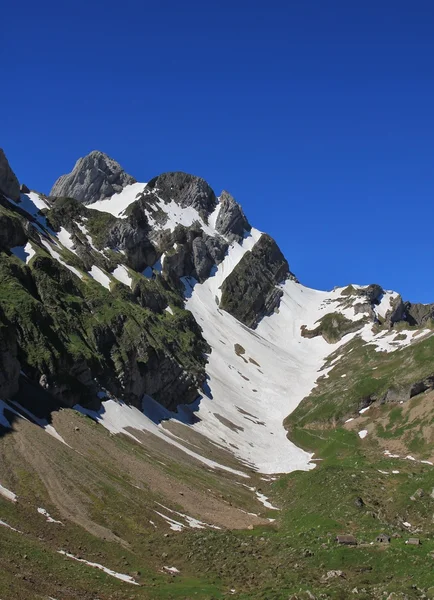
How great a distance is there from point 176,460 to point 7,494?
141 feet

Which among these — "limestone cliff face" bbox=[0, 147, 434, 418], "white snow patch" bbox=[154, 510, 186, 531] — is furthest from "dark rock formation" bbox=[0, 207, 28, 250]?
"white snow patch" bbox=[154, 510, 186, 531]

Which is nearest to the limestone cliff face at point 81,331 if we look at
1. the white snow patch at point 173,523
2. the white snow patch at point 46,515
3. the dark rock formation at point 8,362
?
the dark rock formation at point 8,362

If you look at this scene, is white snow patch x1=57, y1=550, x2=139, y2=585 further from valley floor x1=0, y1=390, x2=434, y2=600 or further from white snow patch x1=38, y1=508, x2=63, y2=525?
white snow patch x1=38, y1=508, x2=63, y2=525

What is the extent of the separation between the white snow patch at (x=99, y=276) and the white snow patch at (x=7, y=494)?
380 ft

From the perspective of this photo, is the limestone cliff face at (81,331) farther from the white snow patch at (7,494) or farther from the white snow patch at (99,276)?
the white snow patch at (7,494)

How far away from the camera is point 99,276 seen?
18075cm

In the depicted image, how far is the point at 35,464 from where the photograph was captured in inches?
2724

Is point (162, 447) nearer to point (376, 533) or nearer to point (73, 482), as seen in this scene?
point (73, 482)

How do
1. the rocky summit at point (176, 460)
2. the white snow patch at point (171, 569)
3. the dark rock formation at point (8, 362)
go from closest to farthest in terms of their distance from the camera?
the rocky summit at point (176, 460) → the white snow patch at point (171, 569) → the dark rock formation at point (8, 362)

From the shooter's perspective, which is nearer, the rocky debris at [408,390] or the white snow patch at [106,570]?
the white snow patch at [106,570]

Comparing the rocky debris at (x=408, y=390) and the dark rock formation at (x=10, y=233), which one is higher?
the rocky debris at (x=408, y=390)

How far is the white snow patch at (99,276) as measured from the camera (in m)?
176

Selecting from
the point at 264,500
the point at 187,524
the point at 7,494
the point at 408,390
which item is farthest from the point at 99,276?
the point at 7,494

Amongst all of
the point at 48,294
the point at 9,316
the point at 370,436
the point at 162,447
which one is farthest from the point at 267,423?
the point at 9,316
